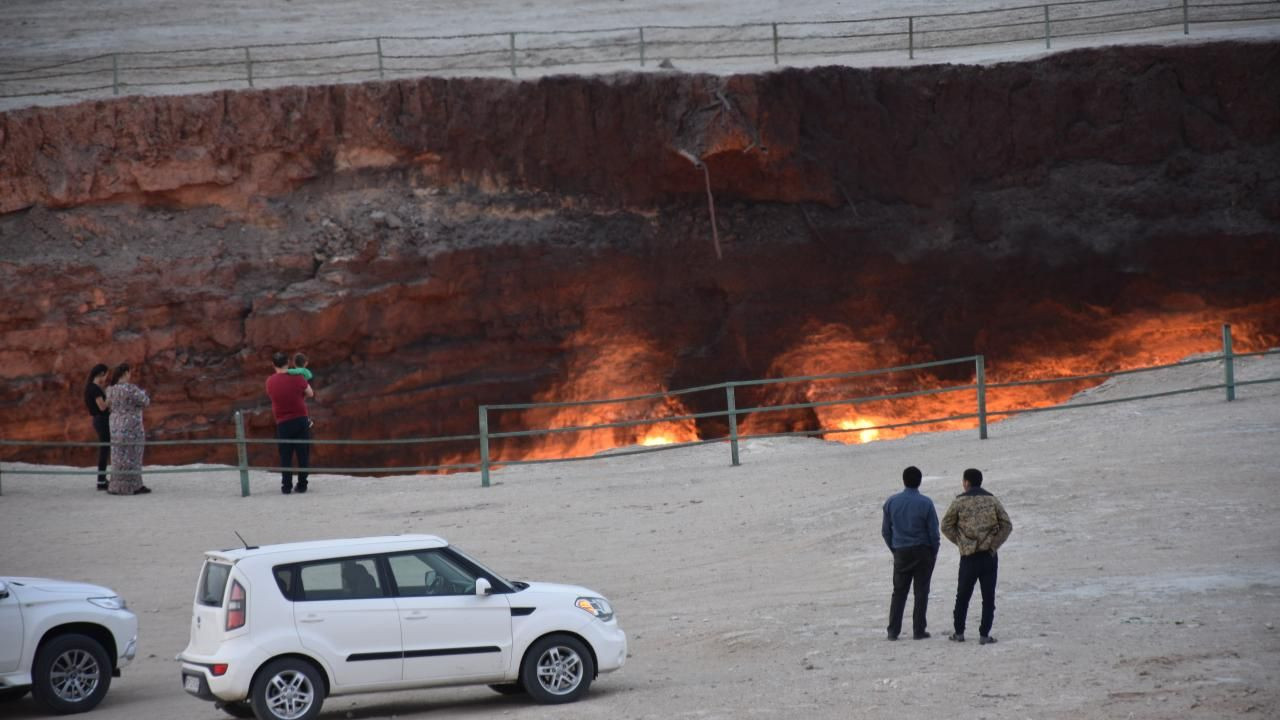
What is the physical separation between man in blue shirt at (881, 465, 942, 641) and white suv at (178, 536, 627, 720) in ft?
7.56

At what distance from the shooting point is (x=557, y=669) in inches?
395

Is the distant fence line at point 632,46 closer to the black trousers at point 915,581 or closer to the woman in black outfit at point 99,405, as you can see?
the woman in black outfit at point 99,405

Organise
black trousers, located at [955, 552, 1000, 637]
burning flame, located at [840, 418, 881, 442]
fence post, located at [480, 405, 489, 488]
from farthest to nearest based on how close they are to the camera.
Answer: burning flame, located at [840, 418, 881, 442], fence post, located at [480, 405, 489, 488], black trousers, located at [955, 552, 1000, 637]

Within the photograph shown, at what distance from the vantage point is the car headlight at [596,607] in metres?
10.2

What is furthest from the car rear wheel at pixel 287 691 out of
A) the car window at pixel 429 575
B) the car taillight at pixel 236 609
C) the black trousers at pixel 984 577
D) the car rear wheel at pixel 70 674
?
the black trousers at pixel 984 577

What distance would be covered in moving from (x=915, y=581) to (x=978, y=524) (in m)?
0.88

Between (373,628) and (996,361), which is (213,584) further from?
(996,361)

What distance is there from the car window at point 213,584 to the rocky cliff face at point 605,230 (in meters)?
15.3

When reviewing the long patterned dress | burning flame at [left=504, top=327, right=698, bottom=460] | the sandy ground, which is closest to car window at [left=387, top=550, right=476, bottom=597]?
the sandy ground

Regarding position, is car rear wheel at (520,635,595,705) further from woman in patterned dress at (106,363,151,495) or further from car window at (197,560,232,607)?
woman in patterned dress at (106,363,151,495)

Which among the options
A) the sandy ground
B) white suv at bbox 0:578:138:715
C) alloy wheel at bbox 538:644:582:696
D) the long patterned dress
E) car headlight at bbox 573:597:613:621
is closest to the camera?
the sandy ground

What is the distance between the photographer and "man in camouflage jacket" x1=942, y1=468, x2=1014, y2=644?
10.3 m

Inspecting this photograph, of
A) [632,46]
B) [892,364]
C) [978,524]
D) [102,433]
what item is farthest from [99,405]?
[632,46]

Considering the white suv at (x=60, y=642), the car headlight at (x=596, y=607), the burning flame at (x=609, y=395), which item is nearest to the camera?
the car headlight at (x=596, y=607)
